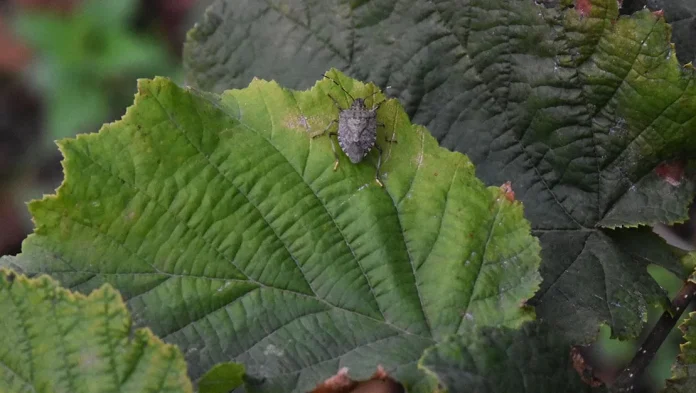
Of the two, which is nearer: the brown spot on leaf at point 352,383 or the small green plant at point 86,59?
the brown spot on leaf at point 352,383

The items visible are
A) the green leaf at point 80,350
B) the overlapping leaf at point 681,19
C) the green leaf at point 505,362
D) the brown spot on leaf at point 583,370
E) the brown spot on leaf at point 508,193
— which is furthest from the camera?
the overlapping leaf at point 681,19

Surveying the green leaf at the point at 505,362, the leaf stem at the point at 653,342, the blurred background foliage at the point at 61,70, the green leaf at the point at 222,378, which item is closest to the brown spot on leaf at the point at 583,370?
the green leaf at the point at 505,362

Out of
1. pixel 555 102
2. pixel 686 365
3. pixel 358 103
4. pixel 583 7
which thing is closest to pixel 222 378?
pixel 358 103

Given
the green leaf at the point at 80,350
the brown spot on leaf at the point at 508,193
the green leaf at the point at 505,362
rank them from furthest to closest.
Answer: the brown spot on leaf at the point at 508,193 < the green leaf at the point at 80,350 < the green leaf at the point at 505,362

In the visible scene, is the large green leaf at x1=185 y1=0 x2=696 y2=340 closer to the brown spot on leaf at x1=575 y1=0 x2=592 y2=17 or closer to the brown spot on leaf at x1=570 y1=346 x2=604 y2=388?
the brown spot on leaf at x1=575 y1=0 x2=592 y2=17

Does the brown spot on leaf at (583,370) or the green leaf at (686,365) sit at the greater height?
the brown spot on leaf at (583,370)

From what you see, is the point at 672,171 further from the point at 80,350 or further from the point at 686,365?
the point at 80,350

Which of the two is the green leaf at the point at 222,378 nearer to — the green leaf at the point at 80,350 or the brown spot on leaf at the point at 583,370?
the green leaf at the point at 80,350
